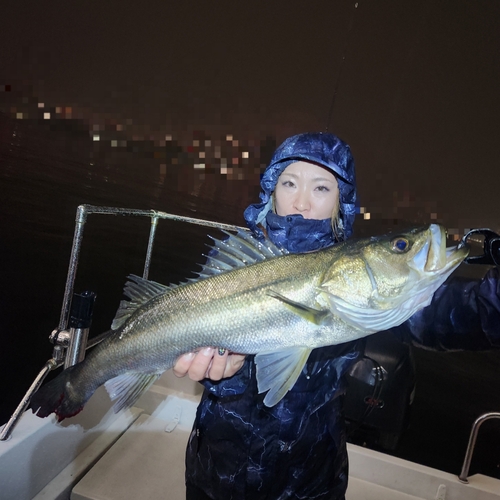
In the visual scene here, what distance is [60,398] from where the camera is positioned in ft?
6.45

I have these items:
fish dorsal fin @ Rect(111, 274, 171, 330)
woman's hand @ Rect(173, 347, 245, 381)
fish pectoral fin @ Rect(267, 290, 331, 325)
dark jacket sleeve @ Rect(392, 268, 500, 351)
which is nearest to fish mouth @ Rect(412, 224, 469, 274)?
dark jacket sleeve @ Rect(392, 268, 500, 351)

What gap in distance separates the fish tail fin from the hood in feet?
4.88

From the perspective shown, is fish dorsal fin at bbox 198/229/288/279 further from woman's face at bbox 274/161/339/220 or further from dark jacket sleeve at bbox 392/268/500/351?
dark jacket sleeve at bbox 392/268/500/351

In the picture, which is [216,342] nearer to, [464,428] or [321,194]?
[321,194]

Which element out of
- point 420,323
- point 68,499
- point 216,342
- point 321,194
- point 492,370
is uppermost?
point 321,194

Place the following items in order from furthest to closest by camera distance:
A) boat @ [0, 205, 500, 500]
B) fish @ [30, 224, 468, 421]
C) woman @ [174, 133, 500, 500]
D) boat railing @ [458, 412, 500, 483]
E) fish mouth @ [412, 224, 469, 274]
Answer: boat railing @ [458, 412, 500, 483] < boat @ [0, 205, 500, 500] < woman @ [174, 133, 500, 500] < fish @ [30, 224, 468, 421] < fish mouth @ [412, 224, 469, 274]

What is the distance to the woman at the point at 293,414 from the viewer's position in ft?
5.75

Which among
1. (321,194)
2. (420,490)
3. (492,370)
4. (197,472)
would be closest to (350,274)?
(321,194)

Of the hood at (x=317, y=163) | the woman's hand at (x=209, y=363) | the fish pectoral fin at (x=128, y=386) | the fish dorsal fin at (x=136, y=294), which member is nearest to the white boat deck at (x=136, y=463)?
the fish pectoral fin at (x=128, y=386)

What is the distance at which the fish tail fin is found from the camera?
195 cm

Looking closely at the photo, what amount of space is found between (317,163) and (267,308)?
111cm

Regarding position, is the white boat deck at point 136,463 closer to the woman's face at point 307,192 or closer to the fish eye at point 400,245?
the woman's face at point 307,192

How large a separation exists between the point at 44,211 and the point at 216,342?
3011 cm

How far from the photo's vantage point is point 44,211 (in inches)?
1057
